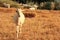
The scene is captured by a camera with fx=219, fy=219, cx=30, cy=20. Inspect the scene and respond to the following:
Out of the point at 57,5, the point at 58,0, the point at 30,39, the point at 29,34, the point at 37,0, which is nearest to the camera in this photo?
the point at 30,39

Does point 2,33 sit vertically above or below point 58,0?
above

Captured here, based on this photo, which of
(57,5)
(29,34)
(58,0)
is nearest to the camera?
(29,34)

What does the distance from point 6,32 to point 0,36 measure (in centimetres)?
97

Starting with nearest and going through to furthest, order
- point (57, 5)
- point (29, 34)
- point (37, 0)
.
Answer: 1. point (29, 34)
2. point (57, 5)
3. point (37, 0)

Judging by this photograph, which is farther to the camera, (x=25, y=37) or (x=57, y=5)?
(x=57, y=5)

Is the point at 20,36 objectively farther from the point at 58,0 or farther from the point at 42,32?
the point at 58,0

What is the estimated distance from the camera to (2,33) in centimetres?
1119

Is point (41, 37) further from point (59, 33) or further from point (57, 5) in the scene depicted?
point (57, 5)

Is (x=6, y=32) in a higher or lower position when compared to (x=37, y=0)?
higher

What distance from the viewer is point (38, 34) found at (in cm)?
1109

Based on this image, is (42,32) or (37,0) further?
(37,0)

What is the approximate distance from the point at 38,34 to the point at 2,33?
1.84 m

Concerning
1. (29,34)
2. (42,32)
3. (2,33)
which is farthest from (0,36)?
(42,32)

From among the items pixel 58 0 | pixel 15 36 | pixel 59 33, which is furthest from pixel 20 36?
pixel 58 0
